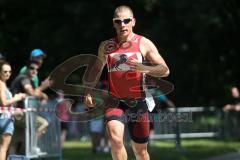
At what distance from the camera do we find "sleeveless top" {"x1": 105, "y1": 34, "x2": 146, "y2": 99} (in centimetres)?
878

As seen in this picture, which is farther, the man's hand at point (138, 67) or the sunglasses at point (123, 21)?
the sunglasses at point (123, 21)

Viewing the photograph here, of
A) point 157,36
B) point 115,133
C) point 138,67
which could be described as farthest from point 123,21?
point 157,36

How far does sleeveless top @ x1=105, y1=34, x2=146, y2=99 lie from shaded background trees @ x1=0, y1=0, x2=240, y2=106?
1725 centimetres

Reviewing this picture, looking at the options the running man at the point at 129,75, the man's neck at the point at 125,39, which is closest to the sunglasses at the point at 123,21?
the running man at the point at 129,75

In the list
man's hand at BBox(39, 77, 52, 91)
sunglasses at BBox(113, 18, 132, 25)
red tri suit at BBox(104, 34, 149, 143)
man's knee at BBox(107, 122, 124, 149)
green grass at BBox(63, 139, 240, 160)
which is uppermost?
sunglasses at BBox(113, 18, 132, 25)

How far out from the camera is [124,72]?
8.79 metres

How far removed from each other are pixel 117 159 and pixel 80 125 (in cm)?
1371

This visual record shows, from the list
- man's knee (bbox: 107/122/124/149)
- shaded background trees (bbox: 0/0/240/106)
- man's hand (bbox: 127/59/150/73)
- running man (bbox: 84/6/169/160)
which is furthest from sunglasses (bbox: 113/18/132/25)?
shaded background trees (bbox: 0/0/240/106)

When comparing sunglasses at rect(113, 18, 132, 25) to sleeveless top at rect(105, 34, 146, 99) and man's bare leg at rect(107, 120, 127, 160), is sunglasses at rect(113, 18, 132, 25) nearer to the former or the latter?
sleeveless top at rect(105, 34, 146, 99)

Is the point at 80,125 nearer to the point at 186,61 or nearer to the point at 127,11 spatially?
the point at 186,61

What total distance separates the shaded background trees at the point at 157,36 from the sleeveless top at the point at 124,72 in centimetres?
1725

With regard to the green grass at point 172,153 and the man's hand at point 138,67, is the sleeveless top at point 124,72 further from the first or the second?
the green grass at point 172,153

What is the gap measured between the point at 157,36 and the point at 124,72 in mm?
20469

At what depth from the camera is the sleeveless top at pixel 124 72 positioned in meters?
8.78
